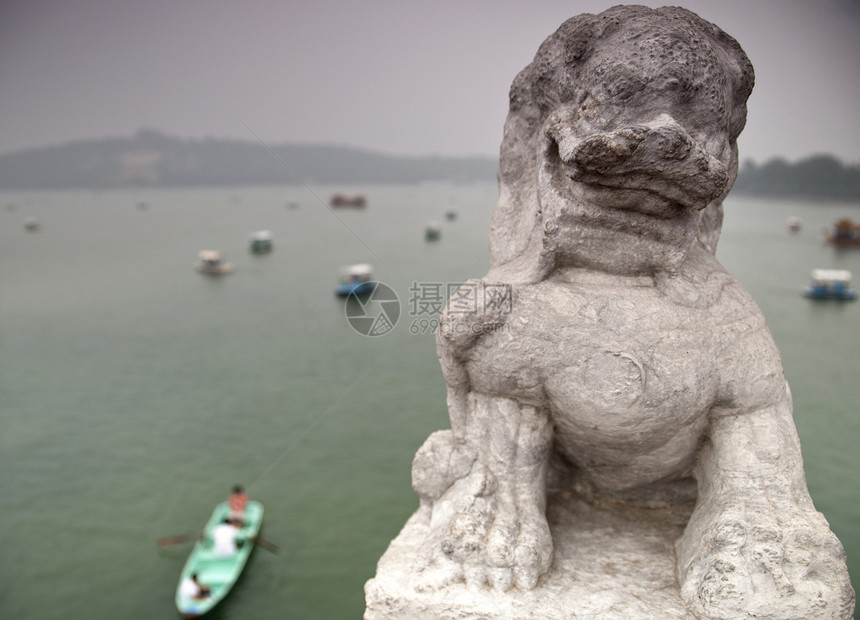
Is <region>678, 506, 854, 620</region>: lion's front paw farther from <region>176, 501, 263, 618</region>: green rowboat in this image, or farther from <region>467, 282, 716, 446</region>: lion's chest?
<region>176, 501, 263, 618</region>: green rowboat

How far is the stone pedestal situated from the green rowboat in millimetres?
2573

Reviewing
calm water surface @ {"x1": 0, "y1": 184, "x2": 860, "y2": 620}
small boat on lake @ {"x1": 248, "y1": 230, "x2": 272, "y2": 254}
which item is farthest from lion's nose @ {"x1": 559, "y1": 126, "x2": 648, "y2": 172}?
small boat on lake @ {"x1": 248, "y1": 230, "x2": 272, "y2": 254}

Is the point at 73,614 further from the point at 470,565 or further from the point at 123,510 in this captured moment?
the point at 470,565

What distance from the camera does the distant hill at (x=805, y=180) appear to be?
1389 cm

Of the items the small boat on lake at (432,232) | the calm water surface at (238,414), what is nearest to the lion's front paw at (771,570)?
the calm water surface at (238,414)

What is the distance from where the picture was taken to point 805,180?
1442 centimetres

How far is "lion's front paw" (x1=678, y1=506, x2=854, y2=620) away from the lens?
182 centimetres

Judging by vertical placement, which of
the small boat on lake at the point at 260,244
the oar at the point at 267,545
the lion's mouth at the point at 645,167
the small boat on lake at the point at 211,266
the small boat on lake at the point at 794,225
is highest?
the lion's mouth at the point at 645,167

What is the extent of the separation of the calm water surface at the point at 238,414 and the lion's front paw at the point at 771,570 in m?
1.57

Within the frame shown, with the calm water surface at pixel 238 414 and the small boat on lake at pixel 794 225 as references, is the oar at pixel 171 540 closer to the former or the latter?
the calm water surface at pixel 238 414

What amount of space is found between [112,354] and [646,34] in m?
8.12

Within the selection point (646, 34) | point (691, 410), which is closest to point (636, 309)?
point (691, 410)

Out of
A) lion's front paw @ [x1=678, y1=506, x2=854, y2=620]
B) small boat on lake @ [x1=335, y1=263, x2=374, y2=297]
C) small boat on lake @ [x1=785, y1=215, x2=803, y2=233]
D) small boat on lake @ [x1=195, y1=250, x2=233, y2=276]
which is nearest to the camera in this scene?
lion's front paw @ [x1=678, y1=506, x2=854, y2=620]

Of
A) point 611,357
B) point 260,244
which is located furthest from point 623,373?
point 260,244
